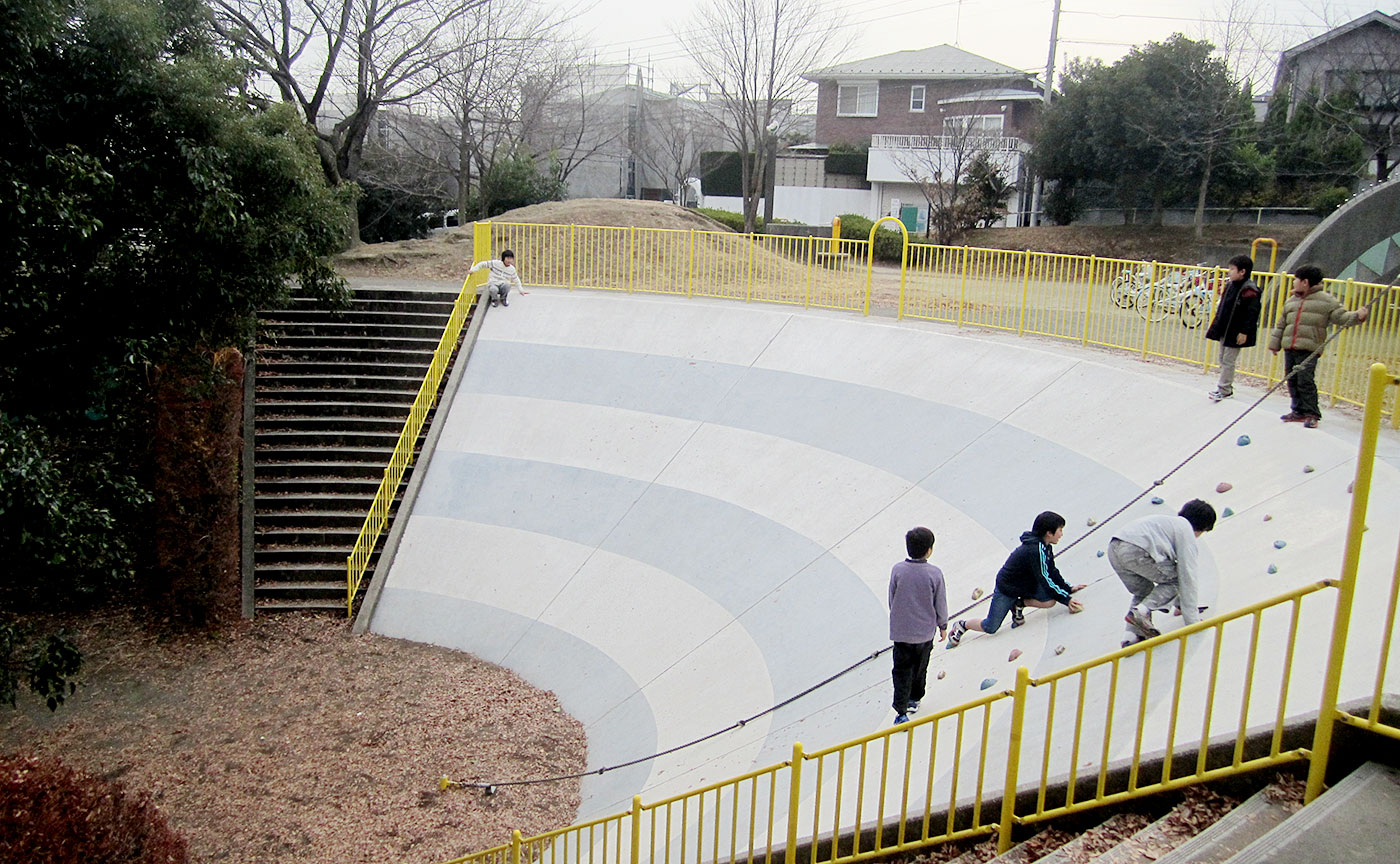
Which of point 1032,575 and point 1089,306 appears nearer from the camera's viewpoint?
point 1032,575

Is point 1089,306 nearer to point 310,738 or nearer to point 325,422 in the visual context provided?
point 310,738

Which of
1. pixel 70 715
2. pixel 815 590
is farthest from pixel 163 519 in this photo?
pixel 815 590

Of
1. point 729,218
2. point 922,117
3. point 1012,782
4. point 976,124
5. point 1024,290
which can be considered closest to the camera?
point 1012,782

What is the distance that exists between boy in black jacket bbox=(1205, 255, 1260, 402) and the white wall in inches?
1138

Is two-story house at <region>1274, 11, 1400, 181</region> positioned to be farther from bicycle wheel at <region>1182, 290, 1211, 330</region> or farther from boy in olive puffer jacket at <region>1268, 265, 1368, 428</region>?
boy in olive puffer jacket at <region>1268, 265, 1368, 428</region>

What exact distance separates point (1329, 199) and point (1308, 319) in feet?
77.4

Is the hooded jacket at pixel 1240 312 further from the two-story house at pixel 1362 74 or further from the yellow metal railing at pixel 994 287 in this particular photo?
the two-story house at pixel 1362 74

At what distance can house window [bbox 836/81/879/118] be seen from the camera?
41.4 m

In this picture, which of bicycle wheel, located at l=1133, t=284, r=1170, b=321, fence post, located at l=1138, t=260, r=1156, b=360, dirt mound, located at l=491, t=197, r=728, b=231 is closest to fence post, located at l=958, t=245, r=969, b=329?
→ bicycle wheel, located at l=1133, t=284, r=1170, b=321

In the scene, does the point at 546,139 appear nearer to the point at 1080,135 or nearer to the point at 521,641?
the point at 1080,135

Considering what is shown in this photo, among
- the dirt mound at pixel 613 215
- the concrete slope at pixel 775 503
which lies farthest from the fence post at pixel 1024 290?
the dirt mound at pixel 613 215

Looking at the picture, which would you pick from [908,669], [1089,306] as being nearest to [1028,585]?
[908,669]

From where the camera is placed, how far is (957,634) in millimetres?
7539

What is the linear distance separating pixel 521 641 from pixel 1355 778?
888 cm
